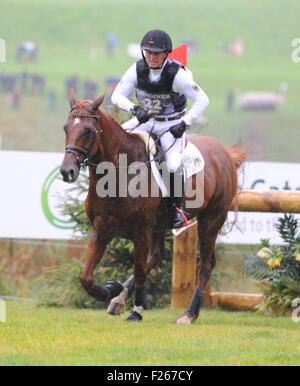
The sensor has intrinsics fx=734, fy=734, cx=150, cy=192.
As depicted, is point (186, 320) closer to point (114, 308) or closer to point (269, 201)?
point (114, 308)

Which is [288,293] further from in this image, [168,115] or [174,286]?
[168,115]

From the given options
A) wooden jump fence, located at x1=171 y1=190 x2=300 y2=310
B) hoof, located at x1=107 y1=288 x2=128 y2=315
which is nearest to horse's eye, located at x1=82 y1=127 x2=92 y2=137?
hoof, located at x1=107 y1=288 x2=128 y2=315

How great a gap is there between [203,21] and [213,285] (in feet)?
124

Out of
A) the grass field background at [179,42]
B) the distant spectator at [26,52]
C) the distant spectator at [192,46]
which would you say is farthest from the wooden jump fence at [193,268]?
the distant spectator at [192,46]

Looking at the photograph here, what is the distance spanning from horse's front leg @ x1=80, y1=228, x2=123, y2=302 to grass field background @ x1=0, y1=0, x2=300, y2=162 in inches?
1122

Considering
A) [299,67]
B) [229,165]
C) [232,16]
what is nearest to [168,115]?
[229,165]

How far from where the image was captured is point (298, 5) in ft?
152

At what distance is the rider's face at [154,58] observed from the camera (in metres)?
6.79

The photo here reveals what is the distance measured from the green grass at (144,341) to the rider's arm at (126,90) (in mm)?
2086

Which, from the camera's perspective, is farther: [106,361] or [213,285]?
[213,285]

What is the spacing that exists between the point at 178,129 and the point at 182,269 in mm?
2454

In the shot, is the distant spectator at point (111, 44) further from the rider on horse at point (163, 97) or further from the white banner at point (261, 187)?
the rider on horse at point (163, 97)

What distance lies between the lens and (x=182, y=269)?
8.89 meters

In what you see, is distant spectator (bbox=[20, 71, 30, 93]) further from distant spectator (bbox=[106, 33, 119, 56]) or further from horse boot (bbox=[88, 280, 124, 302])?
horse boot (bbox=[88, 280, 124, 302])
